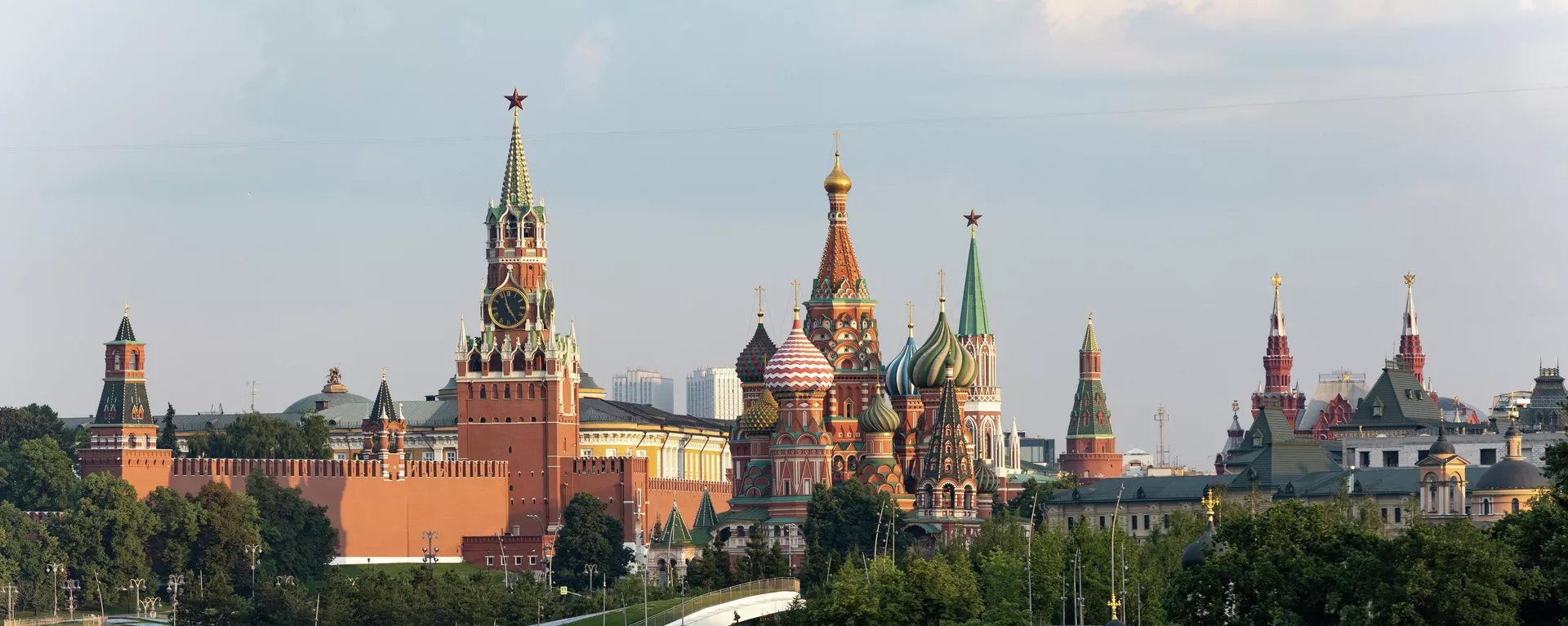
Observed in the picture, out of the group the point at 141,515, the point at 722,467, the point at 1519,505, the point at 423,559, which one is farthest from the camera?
the point at 722,467

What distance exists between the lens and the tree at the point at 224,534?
136m

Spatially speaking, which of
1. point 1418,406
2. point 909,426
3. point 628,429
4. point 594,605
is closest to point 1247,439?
point 1418,406

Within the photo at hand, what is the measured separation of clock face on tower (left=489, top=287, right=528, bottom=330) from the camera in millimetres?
155375

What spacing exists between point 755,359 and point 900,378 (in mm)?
7037

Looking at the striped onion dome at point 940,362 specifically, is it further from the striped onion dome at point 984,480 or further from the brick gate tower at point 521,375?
the brick gate tower at point 521,375

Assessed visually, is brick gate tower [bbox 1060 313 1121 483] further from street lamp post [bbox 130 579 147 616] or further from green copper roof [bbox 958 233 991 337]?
street lamp post [bbox 130 579 147 616]

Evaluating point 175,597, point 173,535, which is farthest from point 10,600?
point 173,535

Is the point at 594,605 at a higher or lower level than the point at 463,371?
lower

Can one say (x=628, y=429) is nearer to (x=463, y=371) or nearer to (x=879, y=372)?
(x=463, y=371)

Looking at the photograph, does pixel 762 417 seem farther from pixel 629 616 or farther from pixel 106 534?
pixel 629 616

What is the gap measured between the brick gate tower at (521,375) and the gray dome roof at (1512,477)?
47.9 metres

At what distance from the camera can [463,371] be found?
156 metres

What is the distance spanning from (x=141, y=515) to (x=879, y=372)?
3435cm

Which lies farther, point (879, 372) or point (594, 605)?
point (879, 372)
